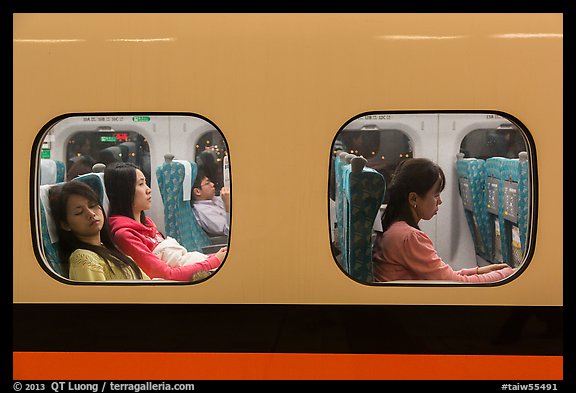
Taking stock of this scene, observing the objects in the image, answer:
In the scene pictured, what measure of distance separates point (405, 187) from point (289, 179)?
595 millimetres

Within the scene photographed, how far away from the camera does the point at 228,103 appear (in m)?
3.27

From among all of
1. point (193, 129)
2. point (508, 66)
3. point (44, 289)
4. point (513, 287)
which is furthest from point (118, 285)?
point (508, 66)

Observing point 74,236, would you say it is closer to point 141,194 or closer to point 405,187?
point 141,194

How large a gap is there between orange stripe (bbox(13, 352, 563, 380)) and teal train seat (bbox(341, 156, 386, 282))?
0.41 m

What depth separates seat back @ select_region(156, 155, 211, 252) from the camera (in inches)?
143

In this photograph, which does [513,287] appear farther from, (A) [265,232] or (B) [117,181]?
(B) [117,181]

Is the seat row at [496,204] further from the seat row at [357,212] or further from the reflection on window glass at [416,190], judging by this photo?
the seat row at [357,212]

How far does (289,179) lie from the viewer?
3266 millimetres

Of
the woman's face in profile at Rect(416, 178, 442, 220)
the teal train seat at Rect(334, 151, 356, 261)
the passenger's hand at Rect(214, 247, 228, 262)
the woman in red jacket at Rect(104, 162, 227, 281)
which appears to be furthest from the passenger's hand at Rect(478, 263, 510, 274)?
the woman in red jacket at Rect(104, 162, 227, 281)

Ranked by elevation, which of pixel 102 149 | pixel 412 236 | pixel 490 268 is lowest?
pixel 490 268

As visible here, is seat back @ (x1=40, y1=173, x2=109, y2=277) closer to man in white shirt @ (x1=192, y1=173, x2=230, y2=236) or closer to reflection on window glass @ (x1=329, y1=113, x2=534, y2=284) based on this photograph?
man in white shirt @ (x1=192, y1=173, x2=230, y2=236)

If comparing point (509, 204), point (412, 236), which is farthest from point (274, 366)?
point (509, 204)

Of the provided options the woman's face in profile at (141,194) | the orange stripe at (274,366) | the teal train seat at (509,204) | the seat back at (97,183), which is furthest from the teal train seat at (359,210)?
the seat back at (97,183)

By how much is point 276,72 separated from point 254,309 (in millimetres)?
1039
